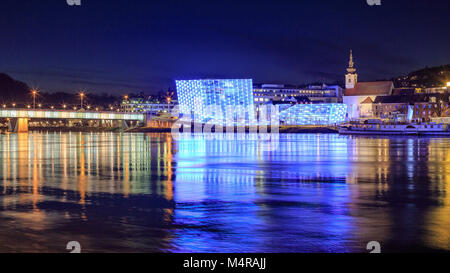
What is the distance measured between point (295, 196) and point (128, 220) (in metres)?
3.86

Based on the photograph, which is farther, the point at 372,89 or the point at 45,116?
the point at 372,89

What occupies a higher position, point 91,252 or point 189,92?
point 189,92

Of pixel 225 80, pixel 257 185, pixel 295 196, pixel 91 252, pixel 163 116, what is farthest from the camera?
pixel 225 80

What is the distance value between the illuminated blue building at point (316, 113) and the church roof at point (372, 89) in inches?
204

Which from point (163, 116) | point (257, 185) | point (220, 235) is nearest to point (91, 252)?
point (220, 235)

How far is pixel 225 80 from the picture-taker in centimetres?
11012

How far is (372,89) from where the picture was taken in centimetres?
11050

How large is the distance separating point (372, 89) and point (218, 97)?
33564mm

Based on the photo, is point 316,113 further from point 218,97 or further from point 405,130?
point 405,130

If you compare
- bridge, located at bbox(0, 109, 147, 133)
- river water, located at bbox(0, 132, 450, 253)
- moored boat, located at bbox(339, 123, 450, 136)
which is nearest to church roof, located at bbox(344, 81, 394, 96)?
bridge, located at bbox(0, 109, 147, 133)

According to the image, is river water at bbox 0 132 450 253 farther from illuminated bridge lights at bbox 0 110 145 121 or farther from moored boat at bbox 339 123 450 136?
illuminated bridge lights at bbox 0 110 145 121

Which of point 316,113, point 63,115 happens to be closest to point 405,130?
point 316,113

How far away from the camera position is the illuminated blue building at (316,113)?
353 feet
